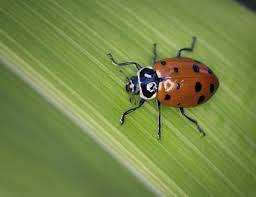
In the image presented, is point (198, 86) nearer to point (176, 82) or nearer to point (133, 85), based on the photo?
point (176, 82)

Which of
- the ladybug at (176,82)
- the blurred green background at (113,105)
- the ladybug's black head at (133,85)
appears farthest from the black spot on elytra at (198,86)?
the ladybug's black head at (133,85)

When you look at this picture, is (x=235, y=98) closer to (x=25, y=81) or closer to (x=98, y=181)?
(x=98, y=181)

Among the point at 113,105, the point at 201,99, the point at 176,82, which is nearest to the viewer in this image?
the point at 113,105

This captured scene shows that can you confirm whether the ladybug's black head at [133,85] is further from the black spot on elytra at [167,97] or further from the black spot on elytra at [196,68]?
the black spot on elytra at [196,68]

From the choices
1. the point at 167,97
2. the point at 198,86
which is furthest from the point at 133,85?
the point at 198,86

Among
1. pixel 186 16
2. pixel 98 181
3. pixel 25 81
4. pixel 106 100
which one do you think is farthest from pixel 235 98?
pixel 25 81

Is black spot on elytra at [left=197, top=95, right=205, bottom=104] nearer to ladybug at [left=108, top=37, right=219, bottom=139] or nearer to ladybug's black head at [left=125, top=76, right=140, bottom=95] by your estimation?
ladybug at [left=108, top=37, right=219, bottom=139]
